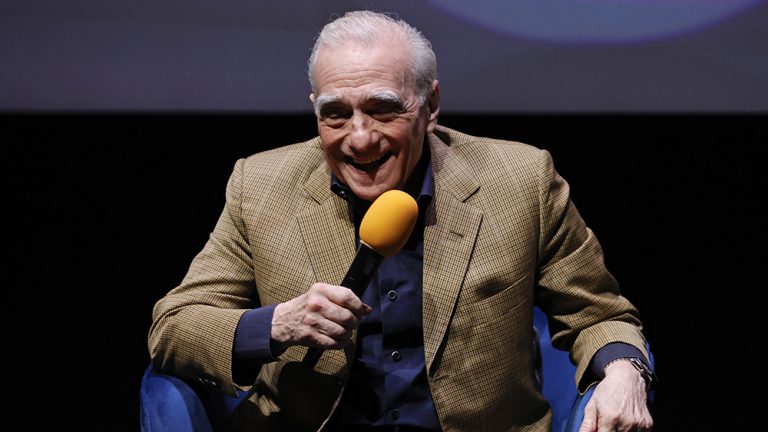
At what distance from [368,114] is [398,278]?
327mm

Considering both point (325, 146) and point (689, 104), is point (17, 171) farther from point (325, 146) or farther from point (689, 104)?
point (689, 104)

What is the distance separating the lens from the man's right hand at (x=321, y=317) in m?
1.58

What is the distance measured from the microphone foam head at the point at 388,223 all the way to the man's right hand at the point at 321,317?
9 centimetres

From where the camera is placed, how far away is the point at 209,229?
2990 millimetres

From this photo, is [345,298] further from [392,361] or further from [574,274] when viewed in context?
[574,274]

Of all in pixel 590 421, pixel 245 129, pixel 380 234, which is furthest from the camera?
pixel 245 129

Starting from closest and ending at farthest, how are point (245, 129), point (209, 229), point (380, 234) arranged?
1. point (380, 234)
2. point (245, 129)
3. point (209, 229)

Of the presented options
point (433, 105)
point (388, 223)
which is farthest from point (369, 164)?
point (388, 223)

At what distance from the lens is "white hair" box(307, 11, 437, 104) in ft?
5.96

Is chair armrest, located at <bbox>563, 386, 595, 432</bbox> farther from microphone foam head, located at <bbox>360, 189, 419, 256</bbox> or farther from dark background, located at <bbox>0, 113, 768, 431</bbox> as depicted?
dark background, located at <bbox>0, 113, 768, 431</bbox>

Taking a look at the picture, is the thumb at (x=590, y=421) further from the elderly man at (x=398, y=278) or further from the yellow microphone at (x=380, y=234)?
the yellow microphone at (x=380, y=234)

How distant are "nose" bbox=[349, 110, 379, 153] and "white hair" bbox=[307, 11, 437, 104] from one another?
11cm

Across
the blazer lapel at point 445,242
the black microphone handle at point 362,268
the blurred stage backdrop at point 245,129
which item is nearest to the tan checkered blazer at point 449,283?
the blazer lapel at point 445,242

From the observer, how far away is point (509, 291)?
6.30 ft
